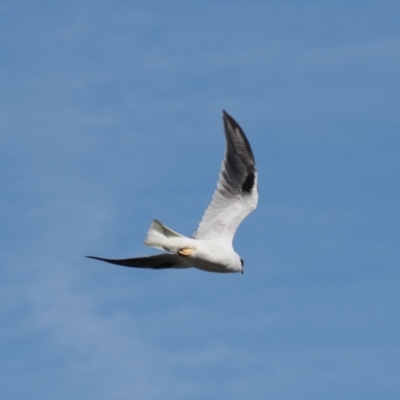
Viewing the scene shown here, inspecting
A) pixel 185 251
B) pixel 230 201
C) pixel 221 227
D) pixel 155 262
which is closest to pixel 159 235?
pixel 185 251

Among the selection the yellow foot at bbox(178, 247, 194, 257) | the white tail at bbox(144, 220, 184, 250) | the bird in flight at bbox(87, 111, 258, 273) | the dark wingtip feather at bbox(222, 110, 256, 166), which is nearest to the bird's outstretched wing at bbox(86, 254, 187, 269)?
the bird in flight at bbox(87, 111, 258, 273)

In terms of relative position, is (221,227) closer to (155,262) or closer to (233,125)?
(155,262)

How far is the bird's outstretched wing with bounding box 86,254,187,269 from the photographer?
27188 mm

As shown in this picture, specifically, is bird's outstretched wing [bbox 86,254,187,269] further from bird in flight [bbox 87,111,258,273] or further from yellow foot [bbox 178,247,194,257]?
yellow foot [bbox 178,247,194,257]

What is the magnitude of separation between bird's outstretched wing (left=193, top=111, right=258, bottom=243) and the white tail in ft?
3.86

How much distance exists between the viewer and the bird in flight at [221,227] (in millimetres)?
26406

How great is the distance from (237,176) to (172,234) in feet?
5.68

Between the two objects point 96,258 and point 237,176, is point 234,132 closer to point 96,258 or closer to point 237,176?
point 237,176

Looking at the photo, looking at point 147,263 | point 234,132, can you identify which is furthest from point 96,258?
point 234,132

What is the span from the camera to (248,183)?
27.4m

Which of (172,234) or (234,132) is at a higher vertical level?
(234,132)

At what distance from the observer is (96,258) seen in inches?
1045

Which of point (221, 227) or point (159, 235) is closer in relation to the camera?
point (159, 235)

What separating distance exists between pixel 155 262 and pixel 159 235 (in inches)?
50.0
